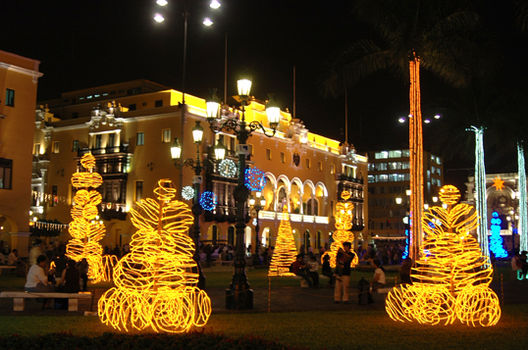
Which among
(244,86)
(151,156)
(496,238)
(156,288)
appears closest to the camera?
(156,288)

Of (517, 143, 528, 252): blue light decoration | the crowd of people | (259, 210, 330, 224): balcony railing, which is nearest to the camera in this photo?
the crowd of people

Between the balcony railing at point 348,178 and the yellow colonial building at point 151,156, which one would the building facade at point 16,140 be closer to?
the yellow colonial building at point 151,156

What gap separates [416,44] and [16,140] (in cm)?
2514

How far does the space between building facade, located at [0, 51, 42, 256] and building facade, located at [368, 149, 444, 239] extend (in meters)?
72.5

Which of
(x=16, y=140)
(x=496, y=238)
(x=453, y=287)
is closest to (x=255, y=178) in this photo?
(x=496, y=238)

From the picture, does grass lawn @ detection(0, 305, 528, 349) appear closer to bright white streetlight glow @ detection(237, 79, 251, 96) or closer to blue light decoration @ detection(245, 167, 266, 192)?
bright white streetlight glow @ detection(237, 79, 251, 96)

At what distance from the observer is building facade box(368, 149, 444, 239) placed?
10088 centimetres

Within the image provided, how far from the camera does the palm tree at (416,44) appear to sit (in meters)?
17.9

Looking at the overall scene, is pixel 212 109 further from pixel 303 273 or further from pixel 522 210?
pixel 522 210

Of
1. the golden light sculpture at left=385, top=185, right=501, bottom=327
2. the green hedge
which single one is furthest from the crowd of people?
the green hedge

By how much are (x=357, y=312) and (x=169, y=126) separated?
3774 cm

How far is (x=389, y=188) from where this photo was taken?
343 ft

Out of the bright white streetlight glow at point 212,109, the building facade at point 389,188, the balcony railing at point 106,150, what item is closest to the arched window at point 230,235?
the balcony railing at point 106,150

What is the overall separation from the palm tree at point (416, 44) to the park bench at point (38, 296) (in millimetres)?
9204
